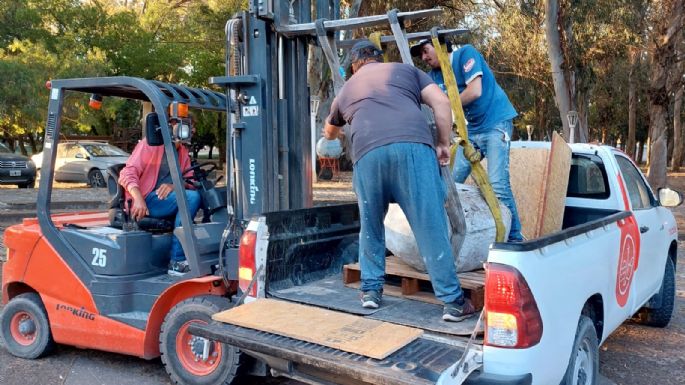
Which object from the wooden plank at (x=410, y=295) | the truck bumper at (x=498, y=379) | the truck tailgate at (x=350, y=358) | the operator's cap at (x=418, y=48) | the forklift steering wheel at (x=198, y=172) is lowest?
the truck bumper at (x=498, y=379)

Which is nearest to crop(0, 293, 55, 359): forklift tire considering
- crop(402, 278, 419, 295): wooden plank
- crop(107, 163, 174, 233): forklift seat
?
crop(107, 163, 174, 233): forklift seat

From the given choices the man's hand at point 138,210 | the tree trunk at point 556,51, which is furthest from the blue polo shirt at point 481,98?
the tree trunk at point 556,51

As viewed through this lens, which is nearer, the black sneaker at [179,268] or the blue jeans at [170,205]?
the black sneaker at [179,268]

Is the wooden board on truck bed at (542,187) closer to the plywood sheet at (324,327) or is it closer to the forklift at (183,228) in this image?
the forklift at (183,228)

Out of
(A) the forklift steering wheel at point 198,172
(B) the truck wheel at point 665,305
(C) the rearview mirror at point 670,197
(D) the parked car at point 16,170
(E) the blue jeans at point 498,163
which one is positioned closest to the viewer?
(E) the blue jeans at point 498,163

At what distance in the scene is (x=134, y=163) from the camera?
5316 millimetres

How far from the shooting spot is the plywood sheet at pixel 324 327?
331cm

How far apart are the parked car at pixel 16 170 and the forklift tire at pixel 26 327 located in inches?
622

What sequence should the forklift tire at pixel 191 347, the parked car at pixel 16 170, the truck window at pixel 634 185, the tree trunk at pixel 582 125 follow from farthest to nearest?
the tree trunk at pixel 582 125 → the parked car at pixel 16 170 → the truck window at pixel 634 185 → the forklift tire at pixel 191 347

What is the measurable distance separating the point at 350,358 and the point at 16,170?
19.5 meters

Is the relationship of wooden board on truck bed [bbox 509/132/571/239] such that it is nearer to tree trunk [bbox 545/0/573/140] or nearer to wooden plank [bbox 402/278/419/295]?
wooden plank [bbox 402/278/419/295]

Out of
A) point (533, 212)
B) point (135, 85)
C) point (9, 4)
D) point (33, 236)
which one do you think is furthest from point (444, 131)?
point (9, 4)

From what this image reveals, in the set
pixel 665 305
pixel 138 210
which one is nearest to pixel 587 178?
pixel 665 305

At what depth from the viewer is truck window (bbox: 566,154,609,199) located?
5.59 m
